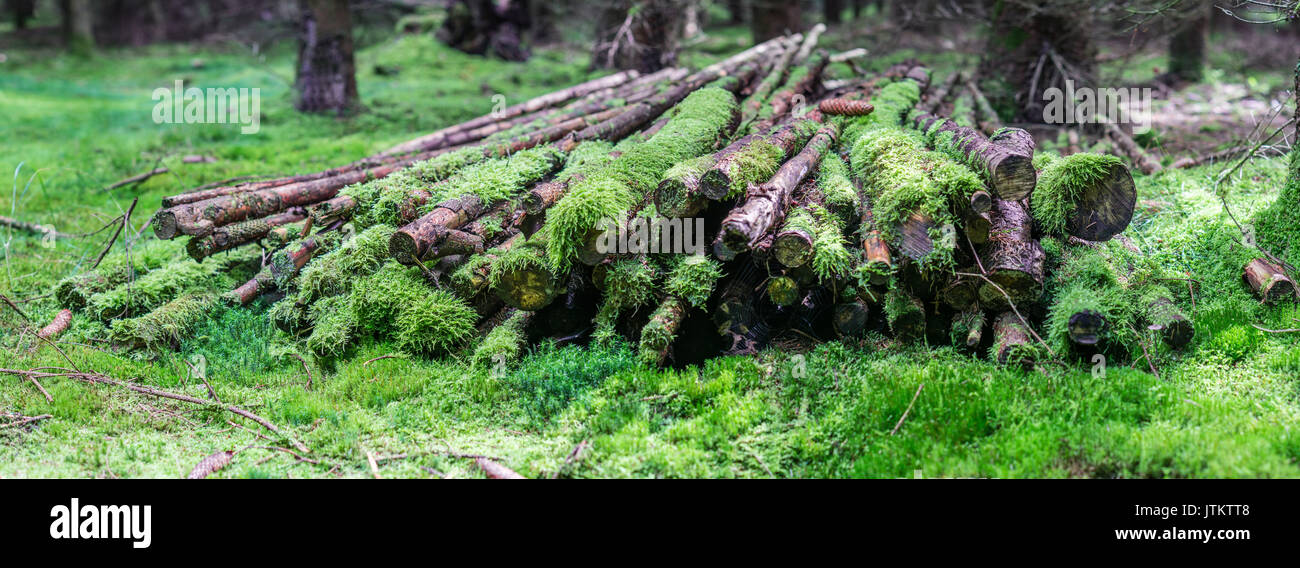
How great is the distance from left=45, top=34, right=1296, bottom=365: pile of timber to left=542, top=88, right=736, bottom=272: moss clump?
2 centimetres

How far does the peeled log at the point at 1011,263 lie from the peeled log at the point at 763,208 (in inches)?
53.5

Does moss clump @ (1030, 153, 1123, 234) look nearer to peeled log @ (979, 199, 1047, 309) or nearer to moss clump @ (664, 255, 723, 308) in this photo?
peeled log @ (979, 199, 1047, 309)

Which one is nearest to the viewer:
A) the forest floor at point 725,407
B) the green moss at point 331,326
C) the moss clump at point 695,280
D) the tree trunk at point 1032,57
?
the forest floor at point 725,407

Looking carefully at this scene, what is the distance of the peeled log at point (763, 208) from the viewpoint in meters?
5.01

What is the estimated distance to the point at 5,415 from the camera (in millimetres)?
5105

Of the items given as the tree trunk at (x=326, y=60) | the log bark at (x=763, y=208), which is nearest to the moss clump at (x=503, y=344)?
the log bark at (x=763, y=208)

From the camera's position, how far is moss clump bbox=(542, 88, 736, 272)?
210 inches

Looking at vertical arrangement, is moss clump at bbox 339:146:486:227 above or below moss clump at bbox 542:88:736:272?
below

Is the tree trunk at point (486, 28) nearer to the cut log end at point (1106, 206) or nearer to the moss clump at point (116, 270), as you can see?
the moss clump at point (116, 270)

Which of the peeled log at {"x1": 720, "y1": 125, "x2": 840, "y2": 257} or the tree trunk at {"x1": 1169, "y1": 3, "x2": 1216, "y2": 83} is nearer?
the peeled log at {"x1": 720, "y1": 125, "x2": 840, "y2": 257}

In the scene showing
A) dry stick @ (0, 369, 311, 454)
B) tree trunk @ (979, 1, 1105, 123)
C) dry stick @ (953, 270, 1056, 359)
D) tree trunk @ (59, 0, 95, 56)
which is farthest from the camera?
tree trunk @ (59, 0, 95, 56)

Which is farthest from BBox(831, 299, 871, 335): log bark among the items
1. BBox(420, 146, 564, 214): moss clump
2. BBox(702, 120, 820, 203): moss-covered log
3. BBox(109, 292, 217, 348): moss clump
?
BBox(109, 292, 217, 348): moss clump

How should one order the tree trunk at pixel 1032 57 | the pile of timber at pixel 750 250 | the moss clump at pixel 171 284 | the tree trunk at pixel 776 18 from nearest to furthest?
the pile of timber at pixel 750 250, the moss clump at pixel 171 284, the tree trunk at pixel 1032 57, the tree trunk at pixel 776 18
